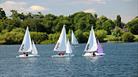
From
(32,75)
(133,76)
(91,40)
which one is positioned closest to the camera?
(133,76)

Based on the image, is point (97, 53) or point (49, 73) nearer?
point (49, 73)

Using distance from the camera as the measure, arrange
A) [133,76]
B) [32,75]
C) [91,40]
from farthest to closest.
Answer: [91,40] → [32,75] → [133,76]

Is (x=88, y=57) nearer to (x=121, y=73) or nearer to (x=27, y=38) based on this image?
(x=27, y=38)

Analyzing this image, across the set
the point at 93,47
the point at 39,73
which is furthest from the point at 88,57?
the point at 39,73

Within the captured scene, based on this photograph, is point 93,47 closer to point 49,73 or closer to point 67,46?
point 67,46

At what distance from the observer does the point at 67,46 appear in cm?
9312

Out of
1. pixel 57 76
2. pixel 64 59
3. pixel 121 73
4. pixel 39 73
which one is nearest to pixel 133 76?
pixel 121 73

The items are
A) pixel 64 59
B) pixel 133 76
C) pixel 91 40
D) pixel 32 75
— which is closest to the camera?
pixel 133 76

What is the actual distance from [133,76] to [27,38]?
1840 inches

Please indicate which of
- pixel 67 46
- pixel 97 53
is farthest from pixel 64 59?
pixel 97 53

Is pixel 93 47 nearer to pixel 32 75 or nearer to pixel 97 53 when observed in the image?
pixel 97 53

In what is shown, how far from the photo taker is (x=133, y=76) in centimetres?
5584

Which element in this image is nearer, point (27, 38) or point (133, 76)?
point (133, 76)

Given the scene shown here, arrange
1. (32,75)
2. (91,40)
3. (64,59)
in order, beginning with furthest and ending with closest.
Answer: (91,40) < (64,59) < (32,75)
